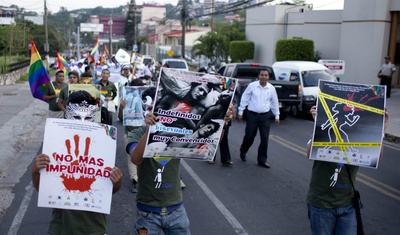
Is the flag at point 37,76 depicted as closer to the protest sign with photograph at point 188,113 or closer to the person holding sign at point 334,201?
the protest sign with photograph at point 188,113

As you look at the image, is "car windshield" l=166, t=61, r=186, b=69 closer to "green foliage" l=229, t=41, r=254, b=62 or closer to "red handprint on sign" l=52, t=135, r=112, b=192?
"green foliage" l=229, t=41, r=254, b=62

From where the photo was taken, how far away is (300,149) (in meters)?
11.5

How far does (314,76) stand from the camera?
17984mm

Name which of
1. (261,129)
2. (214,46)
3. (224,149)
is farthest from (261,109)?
(214,46)

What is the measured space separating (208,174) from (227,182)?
64 centimetres

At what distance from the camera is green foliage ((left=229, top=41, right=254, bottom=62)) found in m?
37.1

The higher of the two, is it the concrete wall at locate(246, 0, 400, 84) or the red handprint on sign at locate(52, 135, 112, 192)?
the concrete wall at locate(246, 0, 400, 84)

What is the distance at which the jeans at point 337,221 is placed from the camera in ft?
13.5

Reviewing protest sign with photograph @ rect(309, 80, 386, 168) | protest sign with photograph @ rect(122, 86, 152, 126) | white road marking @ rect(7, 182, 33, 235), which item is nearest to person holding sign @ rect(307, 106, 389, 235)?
protest sign with photograph @ rect(309, 80, 386, 168)

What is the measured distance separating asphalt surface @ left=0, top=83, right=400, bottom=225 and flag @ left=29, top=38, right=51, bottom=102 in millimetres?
1519

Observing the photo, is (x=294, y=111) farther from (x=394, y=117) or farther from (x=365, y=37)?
(x=365, y=37)

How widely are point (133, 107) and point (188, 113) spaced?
14.2 feet

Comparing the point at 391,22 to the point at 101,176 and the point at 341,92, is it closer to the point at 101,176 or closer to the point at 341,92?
the point at 341,92

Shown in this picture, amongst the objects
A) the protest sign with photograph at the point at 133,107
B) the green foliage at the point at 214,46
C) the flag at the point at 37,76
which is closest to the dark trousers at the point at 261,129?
the protest sign with photograph at the point at 133,107
